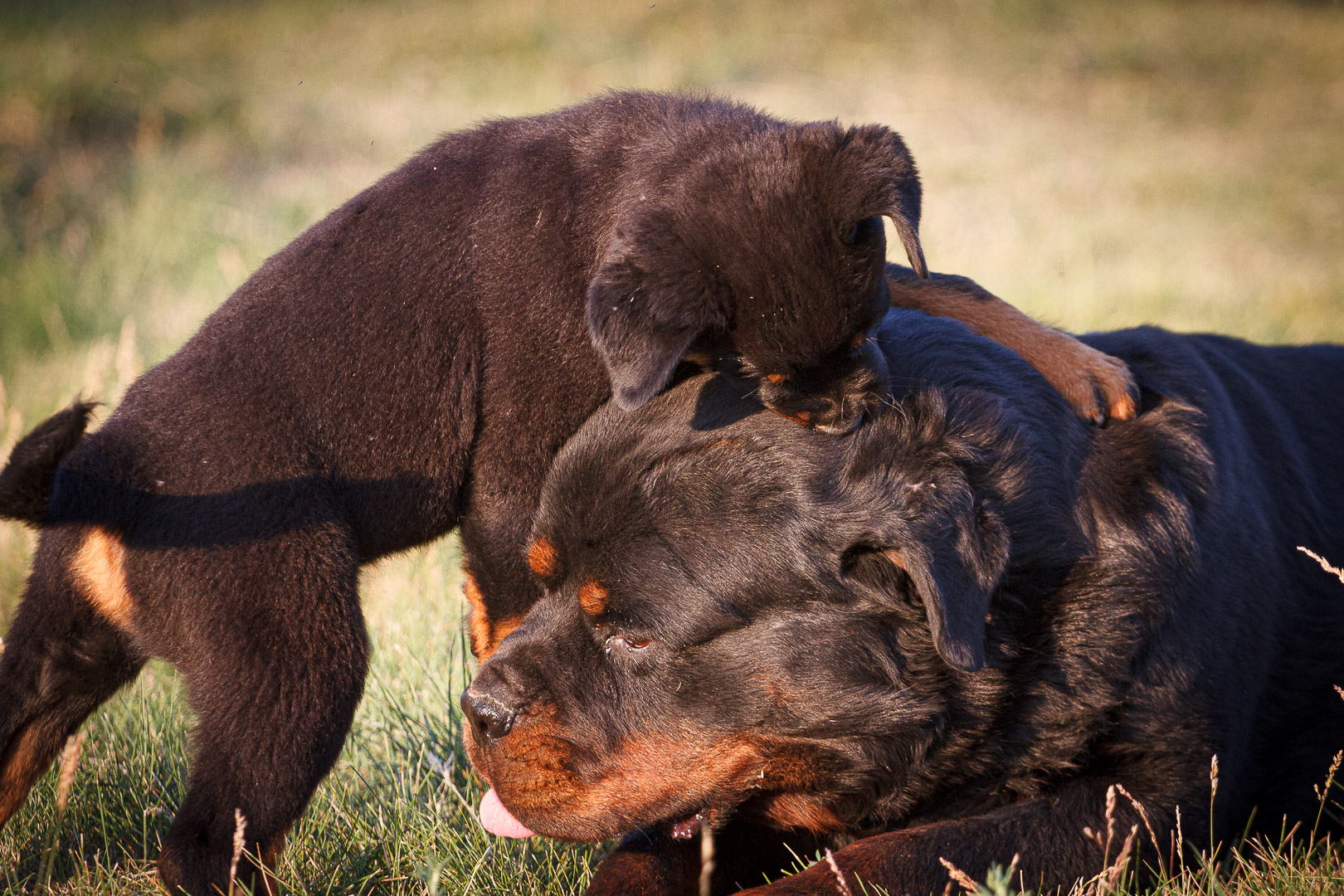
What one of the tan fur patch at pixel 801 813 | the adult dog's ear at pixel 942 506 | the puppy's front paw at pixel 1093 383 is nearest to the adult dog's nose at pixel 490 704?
the tan fur patch at pixel 801 813

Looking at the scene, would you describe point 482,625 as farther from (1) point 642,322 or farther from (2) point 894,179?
(2) point 894,179

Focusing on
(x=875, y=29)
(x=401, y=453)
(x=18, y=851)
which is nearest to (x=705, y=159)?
(x=401, y=453)

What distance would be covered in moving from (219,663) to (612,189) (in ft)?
5.06

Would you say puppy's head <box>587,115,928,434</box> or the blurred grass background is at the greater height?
puppy's head <box>587,115,928,434</box>

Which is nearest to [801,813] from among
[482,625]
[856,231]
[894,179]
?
[482,625]

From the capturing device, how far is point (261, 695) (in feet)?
8.35

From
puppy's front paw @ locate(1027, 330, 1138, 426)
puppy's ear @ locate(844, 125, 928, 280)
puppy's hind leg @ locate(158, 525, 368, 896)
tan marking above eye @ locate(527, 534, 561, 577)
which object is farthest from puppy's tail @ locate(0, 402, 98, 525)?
puppy's front paw @ locate(1027, 330, 1138, 426)

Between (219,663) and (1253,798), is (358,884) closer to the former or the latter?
(219,663)

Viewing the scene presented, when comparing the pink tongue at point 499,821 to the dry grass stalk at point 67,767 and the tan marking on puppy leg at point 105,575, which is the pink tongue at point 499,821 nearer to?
the tan marking on puppy leg at point 105,575

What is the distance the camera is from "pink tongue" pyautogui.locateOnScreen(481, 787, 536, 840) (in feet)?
8.85

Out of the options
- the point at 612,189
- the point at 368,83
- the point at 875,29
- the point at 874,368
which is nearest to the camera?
the point at 874,368

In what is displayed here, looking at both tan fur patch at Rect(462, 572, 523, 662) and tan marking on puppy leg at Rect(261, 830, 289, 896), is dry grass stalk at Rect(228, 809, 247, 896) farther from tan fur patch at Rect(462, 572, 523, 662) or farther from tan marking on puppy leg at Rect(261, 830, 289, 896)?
tan fur patch at Rect(462, 572, 523, 662)

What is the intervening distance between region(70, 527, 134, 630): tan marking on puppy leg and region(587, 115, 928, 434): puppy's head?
Result: 49.9 inches

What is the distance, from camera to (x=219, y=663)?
2.57 m
